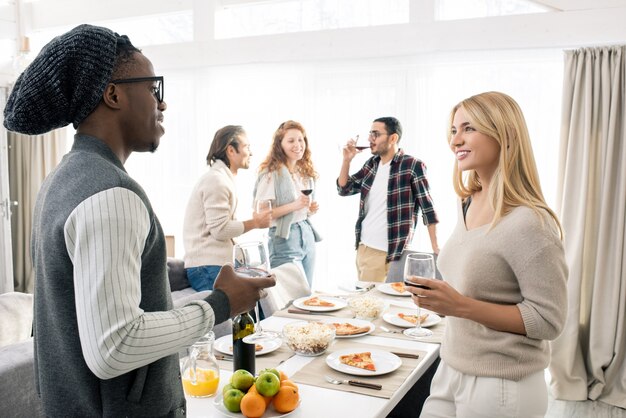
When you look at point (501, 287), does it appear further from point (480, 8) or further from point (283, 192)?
point (480, 8)

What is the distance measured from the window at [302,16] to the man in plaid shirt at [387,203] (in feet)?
4.45

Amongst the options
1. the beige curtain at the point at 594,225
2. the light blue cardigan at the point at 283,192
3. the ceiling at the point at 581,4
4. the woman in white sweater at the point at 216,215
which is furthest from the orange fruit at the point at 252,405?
the ceiling at the point at 581,4

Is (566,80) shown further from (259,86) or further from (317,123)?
(259,86)

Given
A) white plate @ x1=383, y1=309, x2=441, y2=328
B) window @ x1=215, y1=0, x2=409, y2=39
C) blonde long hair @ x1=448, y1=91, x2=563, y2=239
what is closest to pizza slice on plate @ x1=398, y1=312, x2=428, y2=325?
white plate @ x1=383, y1=309, x2=441, y2=328

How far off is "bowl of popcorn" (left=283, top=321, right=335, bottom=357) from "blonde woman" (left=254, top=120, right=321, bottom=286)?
79.8 inches

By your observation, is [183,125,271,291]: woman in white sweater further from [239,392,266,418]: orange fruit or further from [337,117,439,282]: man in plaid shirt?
[239,392,266,418]: orange fruit

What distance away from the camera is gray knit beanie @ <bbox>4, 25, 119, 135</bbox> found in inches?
38.3

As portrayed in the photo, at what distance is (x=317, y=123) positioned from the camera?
4910 mm

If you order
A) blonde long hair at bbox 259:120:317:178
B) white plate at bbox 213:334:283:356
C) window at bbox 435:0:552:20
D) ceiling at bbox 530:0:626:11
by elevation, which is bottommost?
white plate at bbox 213:334:283:356

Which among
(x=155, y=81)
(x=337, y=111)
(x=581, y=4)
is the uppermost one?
(x=581, y=4)

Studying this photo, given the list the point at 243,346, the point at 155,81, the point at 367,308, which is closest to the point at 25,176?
the point at 367,308

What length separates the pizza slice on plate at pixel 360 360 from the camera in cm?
173

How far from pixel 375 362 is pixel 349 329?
0.36m

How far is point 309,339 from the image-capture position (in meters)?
1.83
